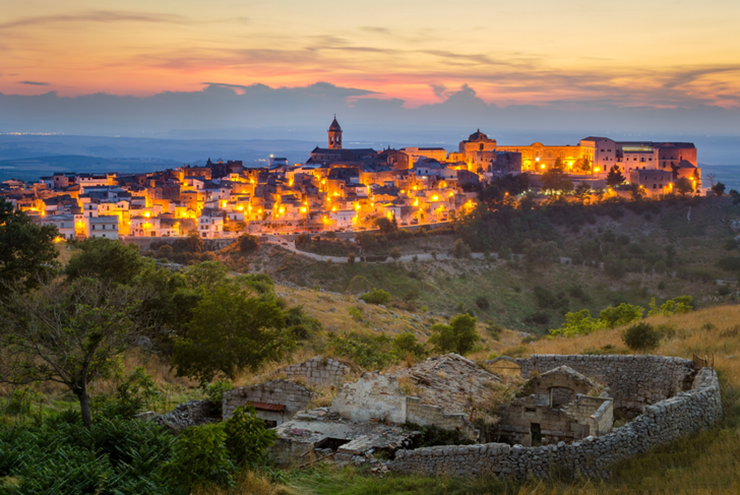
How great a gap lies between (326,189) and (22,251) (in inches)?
2244

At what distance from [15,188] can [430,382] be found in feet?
242

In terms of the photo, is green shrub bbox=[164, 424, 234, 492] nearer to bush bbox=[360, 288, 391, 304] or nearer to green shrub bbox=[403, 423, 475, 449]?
green shrub bbox=[403, 423, 475, 449]

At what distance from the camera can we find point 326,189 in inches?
2886

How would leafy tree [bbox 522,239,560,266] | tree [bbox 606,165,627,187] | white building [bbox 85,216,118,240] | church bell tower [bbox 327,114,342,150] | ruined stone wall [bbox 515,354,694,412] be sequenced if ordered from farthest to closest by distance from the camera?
1. church bell tower [bbox 327,114,342,150]
2. tree [bbox 606,165,627,187]
3. white building [bbox 85,216,118,240]
4. leafy tree [bbox 522,239,560,266]
5. ruined stone wall [bbox 515,354,694,412]

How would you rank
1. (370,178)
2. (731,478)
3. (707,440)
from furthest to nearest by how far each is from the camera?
(370,178) → (707,440) → (731,478)

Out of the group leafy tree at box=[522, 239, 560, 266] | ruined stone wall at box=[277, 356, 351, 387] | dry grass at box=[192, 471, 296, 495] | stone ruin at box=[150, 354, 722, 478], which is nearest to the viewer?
dry grass at box=[192, 471, 296, 495]

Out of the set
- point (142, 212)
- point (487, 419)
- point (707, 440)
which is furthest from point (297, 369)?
point (142, 212)

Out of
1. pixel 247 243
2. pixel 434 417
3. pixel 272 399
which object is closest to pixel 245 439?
pixel 272 399

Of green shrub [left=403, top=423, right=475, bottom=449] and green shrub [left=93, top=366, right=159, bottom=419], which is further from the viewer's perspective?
green shrub [left=93, top=366, right=159, bottom=419]

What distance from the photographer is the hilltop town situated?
2442 inches

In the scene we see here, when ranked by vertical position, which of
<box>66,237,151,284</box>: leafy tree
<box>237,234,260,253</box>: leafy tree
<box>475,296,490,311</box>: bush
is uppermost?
<box>66,237,151,284</box>: leafy tree

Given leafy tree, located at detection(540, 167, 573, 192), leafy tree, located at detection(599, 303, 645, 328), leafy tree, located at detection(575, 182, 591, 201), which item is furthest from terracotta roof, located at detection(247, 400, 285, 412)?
leafy tree, located at detection(540, 167, 573, 192)

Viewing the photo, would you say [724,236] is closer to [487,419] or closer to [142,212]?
[142,212]

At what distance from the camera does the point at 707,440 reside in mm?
6914
